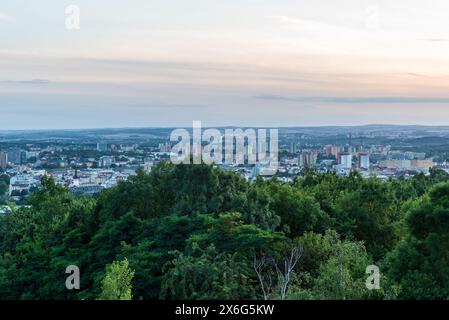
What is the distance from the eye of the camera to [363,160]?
2481 centimetres

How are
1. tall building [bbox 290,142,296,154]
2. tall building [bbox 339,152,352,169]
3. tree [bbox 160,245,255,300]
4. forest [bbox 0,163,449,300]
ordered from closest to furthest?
tree [bbox 160,245,255,300] < forest [bbox 0,163,449,300] < tall building [bbox 290,142,296,154] < tall building [bbox 339,152,352,169]

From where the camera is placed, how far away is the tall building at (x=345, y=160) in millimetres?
24166

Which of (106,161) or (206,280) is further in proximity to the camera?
(106,161)

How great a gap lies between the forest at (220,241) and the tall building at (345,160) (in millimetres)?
1108

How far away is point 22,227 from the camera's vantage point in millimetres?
25266

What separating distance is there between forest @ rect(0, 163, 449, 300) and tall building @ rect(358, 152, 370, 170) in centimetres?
82

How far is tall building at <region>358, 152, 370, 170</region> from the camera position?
24.3 m

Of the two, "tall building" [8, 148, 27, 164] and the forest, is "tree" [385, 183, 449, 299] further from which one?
"tall building" [8, 148, 27, 164]

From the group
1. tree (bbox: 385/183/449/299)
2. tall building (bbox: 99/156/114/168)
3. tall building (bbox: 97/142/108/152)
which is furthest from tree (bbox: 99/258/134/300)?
tall building (bbox: 99/156/114/168)

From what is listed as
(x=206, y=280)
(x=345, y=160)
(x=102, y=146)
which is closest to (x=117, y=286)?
(x=206, y=280)
